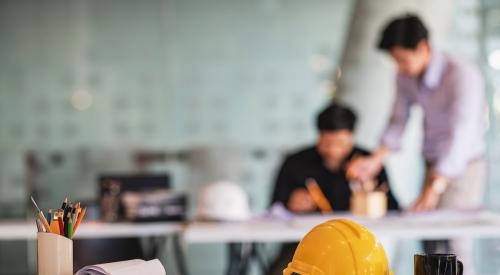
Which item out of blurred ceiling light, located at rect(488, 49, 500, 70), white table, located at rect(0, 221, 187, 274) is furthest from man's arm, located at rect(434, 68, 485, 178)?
white table, located at rect(0, 221, 187, 274)

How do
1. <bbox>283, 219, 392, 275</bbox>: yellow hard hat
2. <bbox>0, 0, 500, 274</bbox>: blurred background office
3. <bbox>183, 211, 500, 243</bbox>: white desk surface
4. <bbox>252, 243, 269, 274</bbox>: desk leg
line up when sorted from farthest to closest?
<bbox>0, 0, 500, 274</bbox>: blurred background office → <bbox>252, 243, 269, 274</bbox>: desk leg → <bbox>183, 211, 500, 243</bbox>: white desk surface → <bbox>283, 219, 392, 275</bbox>: yellow hard hat

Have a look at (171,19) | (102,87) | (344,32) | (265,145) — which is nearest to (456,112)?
(344,32)

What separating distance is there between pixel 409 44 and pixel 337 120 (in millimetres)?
902

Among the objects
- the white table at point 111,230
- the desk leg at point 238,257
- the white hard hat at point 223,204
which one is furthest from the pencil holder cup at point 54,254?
the desk leg at point 238,257

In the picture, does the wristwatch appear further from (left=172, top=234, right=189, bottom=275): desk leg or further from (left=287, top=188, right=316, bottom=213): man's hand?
(left=172, top=234, right=189, bottom=275): desk leg

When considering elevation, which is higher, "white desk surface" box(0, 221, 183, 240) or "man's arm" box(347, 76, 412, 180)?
"man's arm" box(347, 76, 412, 180)

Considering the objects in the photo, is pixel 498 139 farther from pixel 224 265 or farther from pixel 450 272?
pixel 450 272

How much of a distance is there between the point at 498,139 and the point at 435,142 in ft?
1.56

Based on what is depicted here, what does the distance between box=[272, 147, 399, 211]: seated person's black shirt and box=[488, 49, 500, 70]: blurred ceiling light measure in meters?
1.15

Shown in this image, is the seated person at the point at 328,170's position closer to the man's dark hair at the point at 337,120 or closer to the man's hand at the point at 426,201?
the man's dark hair at the point at 337,120

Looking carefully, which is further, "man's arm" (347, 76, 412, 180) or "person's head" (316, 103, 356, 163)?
"man's arm" (347, 76, 412, 180)

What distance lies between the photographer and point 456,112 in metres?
5.68

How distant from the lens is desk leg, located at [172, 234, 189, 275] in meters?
4.64

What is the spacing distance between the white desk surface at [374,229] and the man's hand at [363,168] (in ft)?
3.05
